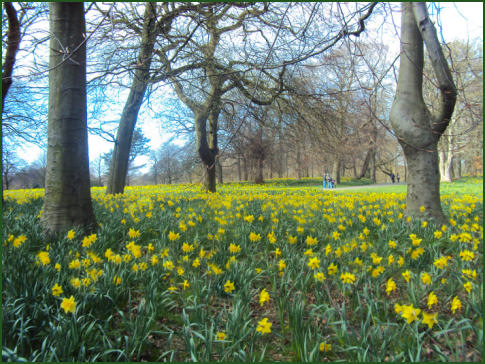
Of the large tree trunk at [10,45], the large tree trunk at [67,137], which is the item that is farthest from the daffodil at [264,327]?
the large tree trunk at [10,45]

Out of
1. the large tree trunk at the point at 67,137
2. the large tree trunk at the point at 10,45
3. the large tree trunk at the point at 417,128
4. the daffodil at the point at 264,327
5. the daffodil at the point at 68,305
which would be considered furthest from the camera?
the large tree trunk at the point at 10,45

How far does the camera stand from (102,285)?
1.81m

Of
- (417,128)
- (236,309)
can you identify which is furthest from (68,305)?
(417,128)

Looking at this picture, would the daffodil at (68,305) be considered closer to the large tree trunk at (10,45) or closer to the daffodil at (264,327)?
the daffodil at (264,327)

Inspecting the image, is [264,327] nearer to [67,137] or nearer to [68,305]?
[68,305]

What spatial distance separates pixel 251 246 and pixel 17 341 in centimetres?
207

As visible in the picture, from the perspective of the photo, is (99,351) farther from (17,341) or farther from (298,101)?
(298,101)

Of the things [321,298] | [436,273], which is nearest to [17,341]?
[321,298]

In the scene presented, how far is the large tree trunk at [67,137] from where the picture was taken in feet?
10.6

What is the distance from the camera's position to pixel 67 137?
3.27 metres

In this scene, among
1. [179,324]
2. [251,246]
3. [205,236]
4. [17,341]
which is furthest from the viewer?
[205,236]

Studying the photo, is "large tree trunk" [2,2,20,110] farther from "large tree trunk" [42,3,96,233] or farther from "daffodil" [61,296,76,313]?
"daffodil" [61,296,76,313]

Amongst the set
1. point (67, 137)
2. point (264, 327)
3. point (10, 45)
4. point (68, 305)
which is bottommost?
point (264, 327)

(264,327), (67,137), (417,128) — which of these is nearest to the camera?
(264,327)
